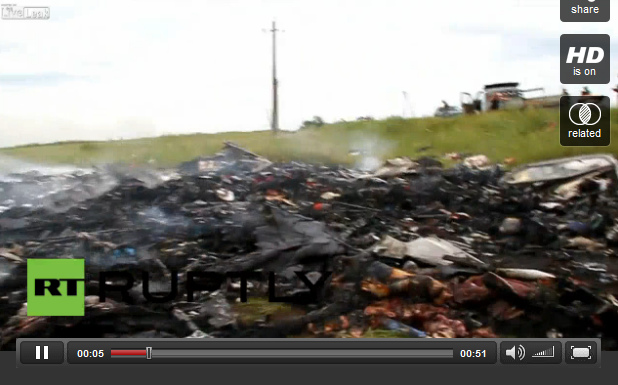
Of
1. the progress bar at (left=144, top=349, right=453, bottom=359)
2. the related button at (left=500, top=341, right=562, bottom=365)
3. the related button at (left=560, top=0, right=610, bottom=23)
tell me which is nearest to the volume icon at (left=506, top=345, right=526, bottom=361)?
the related button at (left=500, top=341, right=562, bottom=365)

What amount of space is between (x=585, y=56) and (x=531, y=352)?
5.95ft

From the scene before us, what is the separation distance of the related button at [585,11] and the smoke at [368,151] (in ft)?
4.39

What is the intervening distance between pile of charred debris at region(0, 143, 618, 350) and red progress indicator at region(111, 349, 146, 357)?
201mm

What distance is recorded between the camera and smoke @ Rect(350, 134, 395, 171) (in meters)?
3.86

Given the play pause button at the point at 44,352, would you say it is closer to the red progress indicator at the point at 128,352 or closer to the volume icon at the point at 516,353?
the red progress indicator at the point at 128,352

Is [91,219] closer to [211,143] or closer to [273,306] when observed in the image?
[211,143]

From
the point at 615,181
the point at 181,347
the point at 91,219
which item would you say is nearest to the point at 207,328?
the point at 181,347

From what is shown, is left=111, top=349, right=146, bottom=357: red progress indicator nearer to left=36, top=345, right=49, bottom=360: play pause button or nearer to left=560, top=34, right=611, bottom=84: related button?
left=36, top=345, right=49, bottom=360: play pause button

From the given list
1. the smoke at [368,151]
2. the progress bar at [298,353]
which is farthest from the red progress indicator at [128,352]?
the smoke at [368,151]

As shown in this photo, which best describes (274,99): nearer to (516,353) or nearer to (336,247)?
(336,247)

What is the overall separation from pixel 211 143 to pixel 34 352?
5.42 ft

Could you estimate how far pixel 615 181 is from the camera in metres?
3.74

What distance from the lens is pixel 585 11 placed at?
142 inches

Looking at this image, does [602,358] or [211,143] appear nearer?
[602,358]
